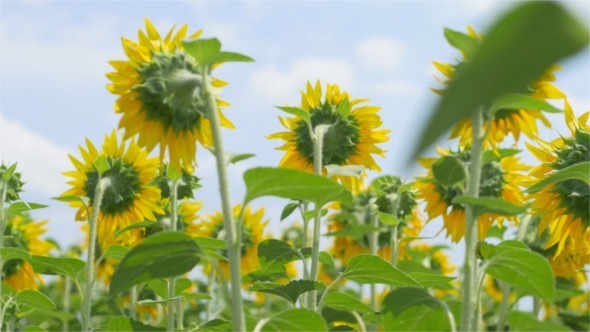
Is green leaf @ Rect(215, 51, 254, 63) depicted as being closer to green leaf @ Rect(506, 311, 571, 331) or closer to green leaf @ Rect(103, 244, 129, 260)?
green leaf @ Rect(506, 311, 571, 331)

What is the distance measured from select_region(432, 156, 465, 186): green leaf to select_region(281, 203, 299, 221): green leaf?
1074mm

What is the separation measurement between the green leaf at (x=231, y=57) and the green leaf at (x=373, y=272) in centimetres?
64

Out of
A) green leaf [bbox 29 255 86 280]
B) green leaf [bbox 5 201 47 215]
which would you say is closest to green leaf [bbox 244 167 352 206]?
green leaf [bbox 29 255 86 280]

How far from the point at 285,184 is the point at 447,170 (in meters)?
0.43

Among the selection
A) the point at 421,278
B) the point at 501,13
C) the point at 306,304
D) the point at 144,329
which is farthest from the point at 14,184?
the point at 501,13

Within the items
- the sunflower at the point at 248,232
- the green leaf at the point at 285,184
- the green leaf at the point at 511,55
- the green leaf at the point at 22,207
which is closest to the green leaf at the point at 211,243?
the green leaf at the point at 285,184

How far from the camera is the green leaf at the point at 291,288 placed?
1.90m

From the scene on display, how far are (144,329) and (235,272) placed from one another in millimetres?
986

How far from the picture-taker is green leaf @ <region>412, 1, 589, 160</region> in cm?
32

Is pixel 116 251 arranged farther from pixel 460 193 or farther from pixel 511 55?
pixel 511 55

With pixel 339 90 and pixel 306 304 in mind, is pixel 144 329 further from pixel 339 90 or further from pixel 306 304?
pixel 339 90

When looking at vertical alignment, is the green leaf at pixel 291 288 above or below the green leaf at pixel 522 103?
below

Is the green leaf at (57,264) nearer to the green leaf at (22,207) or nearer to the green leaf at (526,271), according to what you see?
the green leaf at (22,207)

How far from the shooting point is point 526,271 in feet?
4.65
